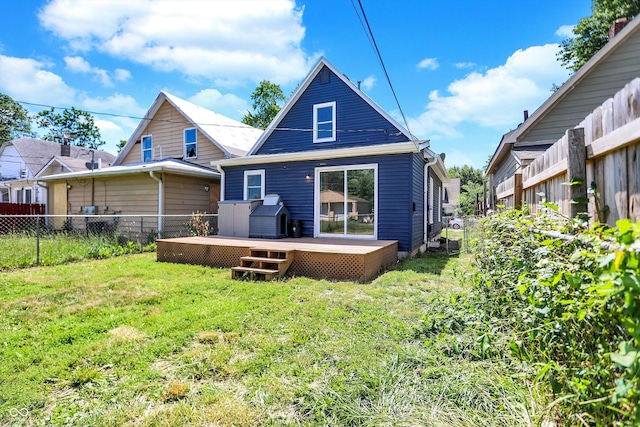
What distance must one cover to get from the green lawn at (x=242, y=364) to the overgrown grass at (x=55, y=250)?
9.26 feet

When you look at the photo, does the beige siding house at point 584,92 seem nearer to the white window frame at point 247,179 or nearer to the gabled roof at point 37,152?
the white window frame at point 247,179

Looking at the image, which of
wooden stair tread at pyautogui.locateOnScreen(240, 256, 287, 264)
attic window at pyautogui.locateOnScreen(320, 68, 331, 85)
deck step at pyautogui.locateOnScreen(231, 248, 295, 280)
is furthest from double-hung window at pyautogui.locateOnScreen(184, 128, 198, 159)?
wooden stair tread at pyautogui.locateOnScreen(240, 256, 287, 264)

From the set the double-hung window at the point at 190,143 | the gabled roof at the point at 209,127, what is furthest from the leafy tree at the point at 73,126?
the double-hung window at the point at 190,143

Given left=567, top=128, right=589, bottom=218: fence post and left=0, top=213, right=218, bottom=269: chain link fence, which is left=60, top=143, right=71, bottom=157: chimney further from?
left=567, top=128, right=589, bottom=218: fence post

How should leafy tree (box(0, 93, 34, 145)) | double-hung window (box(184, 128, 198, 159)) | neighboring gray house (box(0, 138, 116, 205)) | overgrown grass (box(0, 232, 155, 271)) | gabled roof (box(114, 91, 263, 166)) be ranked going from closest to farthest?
overgrown grass (box(0, 232, 155, 271))
gabled roof (box(114, 91, 263, 166))
double-hung window (box(184, 128, 198, 159))
neighboring gray house (box(0, 138, 116, 205))
leafy tree (box(0, 93, 34, 145))

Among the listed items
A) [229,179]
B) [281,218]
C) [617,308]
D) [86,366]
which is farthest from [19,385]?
[229,179]

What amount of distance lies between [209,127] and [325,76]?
21.7 feet

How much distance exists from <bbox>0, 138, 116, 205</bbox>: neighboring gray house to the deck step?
706 inches

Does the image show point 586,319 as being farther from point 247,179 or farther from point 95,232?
point 95,232

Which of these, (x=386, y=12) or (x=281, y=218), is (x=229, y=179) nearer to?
(x=281, y=218)

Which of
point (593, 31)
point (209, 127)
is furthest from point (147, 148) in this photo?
point (593, 31)

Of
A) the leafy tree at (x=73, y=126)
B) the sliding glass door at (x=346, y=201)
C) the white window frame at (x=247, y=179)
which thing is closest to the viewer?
the sliding glass door at (x=346, y=201)

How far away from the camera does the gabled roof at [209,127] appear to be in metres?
13.1

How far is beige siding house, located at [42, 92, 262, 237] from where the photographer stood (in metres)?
11.3
